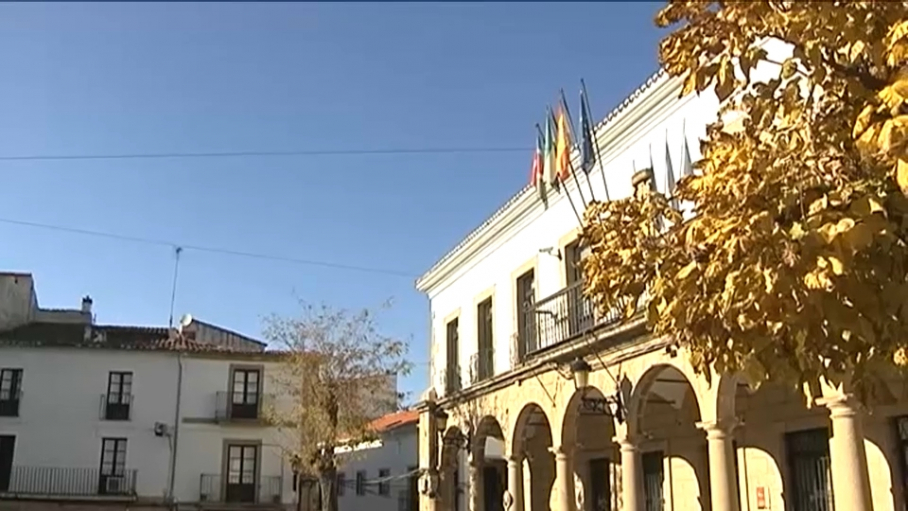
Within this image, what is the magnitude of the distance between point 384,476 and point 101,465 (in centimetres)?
924

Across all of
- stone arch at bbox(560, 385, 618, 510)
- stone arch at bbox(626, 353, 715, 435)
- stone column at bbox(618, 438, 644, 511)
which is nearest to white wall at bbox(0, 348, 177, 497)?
stone arch at bbox(560, 385, 618, 510)

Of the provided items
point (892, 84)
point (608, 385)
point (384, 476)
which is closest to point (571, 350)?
point (608, 385)

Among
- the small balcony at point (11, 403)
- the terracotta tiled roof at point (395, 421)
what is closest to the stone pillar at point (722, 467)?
the terracotta tiled roof at point (395, 421)

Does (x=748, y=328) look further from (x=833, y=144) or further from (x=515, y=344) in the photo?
(x=515, y=344)

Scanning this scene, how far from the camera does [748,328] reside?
5430 millimetres

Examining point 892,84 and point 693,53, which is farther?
point 693,53

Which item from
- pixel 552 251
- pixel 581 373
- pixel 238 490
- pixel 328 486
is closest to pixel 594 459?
pixel 552 251

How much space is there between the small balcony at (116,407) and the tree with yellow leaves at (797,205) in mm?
28574

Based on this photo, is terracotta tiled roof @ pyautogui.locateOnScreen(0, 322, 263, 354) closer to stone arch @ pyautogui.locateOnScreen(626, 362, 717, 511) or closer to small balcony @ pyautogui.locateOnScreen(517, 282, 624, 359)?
small balcony @ pyautogui.locateOnScreen(517, 282, 624, 359)

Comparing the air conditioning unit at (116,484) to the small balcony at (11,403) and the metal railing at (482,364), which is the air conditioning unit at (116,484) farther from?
the metal railing at (482,364)

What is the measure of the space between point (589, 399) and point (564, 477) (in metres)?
1.47

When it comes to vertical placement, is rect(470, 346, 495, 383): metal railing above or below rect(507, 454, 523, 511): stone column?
above

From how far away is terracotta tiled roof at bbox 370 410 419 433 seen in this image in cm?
3037

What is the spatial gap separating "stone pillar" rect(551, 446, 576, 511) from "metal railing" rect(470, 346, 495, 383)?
454 centimetres
